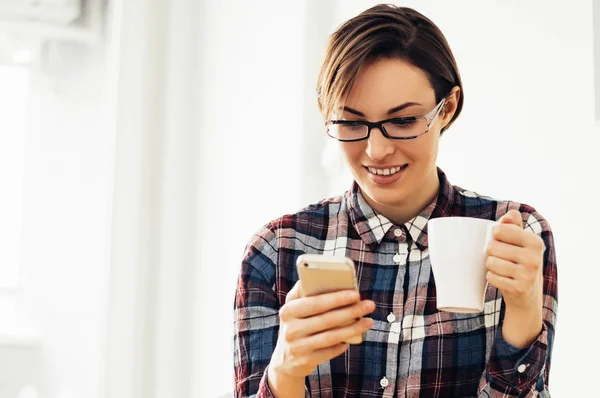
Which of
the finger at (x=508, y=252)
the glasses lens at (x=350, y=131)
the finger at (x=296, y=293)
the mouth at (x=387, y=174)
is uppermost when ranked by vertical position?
the glasses lens at (x=350, y=131)

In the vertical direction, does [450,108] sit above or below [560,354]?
above

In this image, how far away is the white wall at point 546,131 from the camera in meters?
1.36

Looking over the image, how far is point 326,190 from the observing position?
2.29m

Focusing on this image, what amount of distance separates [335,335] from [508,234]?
0.21m

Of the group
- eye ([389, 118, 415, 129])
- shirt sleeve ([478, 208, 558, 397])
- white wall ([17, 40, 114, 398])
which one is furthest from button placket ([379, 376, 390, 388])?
white wall ([17, 40, 114, 398])

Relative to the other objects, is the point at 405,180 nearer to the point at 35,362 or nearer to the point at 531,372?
the point at 531,372

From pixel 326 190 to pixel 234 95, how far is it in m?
0.57

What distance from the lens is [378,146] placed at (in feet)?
3.74

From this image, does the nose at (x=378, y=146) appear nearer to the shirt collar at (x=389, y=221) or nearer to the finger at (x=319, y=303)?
the shirt collar at (x=389, y=221)

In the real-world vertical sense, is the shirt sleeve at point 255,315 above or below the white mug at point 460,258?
below

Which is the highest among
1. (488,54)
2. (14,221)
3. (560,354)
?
(488,54)

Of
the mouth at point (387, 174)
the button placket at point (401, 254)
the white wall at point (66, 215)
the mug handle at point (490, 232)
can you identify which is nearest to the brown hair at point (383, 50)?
the mouth at point (387, 174)

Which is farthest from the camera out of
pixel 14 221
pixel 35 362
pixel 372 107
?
pixel 14 221

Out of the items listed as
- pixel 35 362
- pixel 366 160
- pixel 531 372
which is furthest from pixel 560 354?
pixel 35 362
